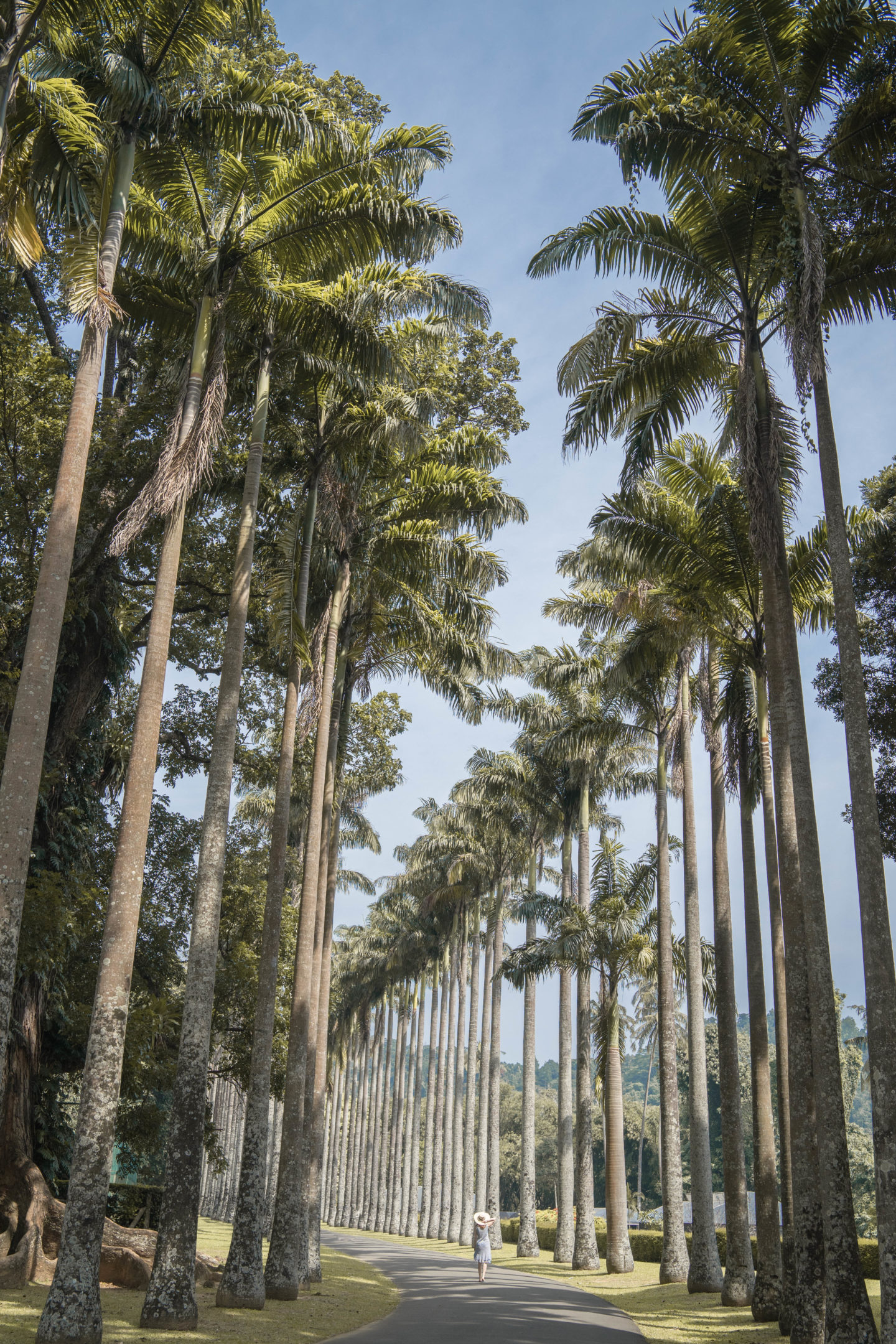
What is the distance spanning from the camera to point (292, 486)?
2073 centimetres

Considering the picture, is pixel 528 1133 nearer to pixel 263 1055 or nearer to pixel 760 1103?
pixel 760 1103

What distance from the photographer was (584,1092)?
29.6m

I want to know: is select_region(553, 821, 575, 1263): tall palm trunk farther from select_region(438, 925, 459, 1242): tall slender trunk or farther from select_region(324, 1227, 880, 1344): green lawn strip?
select_region(438, 925, 459, 1242): tall slender trunk

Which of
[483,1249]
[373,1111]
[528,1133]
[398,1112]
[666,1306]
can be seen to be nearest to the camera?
[666,1306]

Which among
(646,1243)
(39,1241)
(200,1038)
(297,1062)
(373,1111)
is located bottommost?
(646,1243)

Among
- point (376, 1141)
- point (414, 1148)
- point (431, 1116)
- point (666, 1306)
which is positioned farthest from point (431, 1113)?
point (666, 1306)

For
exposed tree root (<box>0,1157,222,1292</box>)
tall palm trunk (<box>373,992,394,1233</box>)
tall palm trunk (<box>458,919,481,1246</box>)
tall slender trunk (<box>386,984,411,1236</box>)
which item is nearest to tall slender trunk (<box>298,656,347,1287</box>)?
exposed tree root (<box>0,1157,222,1292</box>)

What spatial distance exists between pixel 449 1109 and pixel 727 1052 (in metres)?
31.7

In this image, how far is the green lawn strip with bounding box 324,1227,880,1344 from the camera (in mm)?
12719

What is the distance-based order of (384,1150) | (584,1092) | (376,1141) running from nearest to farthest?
(584,1092), (376,1141), (384,1150)

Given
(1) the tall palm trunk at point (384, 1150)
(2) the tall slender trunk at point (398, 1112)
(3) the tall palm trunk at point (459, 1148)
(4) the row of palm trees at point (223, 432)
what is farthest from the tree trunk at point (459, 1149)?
(4) the row of palm trees at point (223, 432)

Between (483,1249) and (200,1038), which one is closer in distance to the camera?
(200,1038)

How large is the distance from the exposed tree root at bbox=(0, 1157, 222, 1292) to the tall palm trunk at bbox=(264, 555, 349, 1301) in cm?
148

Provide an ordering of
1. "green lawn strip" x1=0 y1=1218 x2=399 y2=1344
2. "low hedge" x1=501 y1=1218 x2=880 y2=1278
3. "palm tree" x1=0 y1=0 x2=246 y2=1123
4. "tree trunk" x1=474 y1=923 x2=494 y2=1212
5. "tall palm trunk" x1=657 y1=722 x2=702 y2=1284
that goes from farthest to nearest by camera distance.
A: 1. "tree trunk" x1=474 y1=923 x2=494 y2=1212
2. "low hedge" x1=501 y1=1218 x2=880 y2=1278
3. "tall palm trunk" x1=657 y1=722 x2=702 y2=1284
4. "green lawn strip" x1=0 y1=1218 x2=399 y2=1344
5. "palm tree" x1=0 y1=0 x2=246 y2=1123
